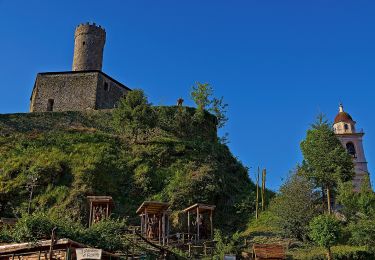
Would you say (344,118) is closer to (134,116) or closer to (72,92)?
(134,116)

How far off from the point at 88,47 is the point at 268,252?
31616 mm

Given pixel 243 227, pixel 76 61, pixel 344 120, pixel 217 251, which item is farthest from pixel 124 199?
pixel 344 120

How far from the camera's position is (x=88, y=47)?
1793 inches

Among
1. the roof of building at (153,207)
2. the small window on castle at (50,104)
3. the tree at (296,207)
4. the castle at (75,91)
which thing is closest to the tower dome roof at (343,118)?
the castle at (75,91)

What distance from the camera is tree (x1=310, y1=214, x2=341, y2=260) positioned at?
20297 millimetres

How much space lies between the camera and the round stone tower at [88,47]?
4494cm

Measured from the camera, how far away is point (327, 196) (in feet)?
91.1

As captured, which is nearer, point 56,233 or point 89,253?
point 89,253

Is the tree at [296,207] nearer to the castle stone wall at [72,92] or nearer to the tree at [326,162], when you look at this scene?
the tree at [326,162]

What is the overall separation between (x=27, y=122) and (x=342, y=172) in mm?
24208

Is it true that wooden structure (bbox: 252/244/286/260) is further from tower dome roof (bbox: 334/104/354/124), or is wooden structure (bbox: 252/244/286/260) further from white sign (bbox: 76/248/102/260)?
tower dome roof (bbox: 334/104/354/124)

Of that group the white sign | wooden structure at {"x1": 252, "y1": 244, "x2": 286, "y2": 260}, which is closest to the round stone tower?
wooden structure at {"x1": 252, "y1": 244, "x2": 286, "y2": 260}

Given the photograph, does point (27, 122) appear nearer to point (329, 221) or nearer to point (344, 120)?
point (329, 221)

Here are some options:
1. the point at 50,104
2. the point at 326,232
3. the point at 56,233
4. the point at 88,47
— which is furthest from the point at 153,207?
the point at 88,47
